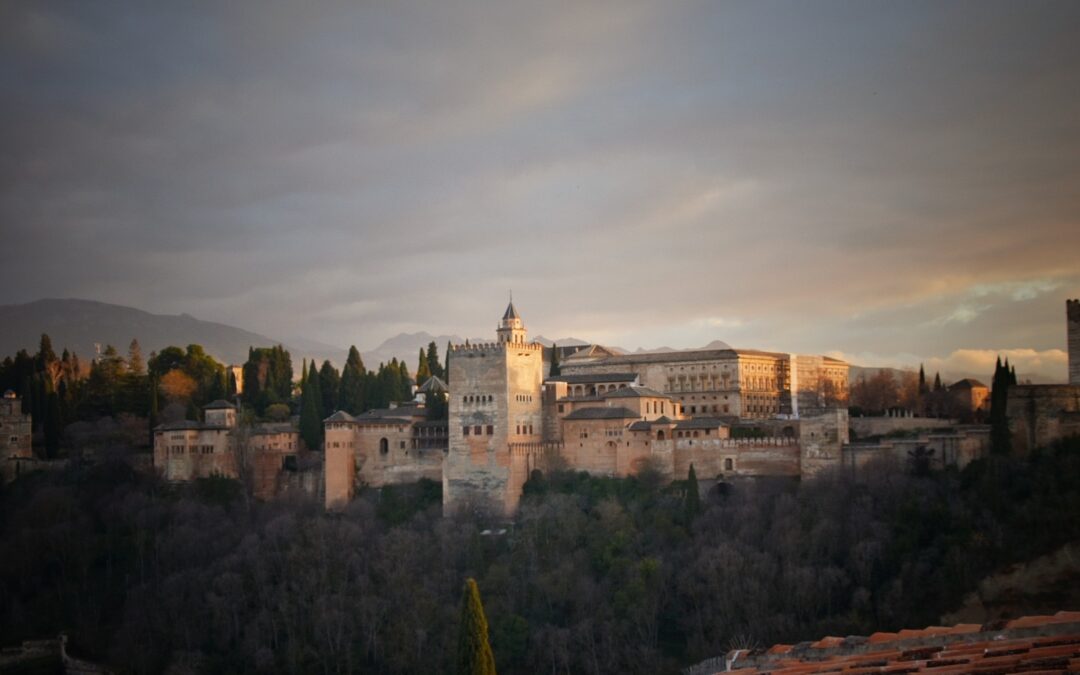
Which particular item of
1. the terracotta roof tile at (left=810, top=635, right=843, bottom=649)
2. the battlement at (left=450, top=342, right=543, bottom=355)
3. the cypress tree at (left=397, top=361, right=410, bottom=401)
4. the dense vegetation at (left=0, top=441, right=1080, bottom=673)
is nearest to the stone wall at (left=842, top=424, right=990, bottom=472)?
the dense vegetation at (left=0, top=441, right=1080, bottom=673)

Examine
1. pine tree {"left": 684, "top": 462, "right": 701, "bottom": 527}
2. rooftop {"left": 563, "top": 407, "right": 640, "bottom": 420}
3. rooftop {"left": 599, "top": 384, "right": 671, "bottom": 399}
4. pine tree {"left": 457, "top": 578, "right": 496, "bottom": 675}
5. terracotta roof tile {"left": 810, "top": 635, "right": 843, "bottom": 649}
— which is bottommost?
pine tree {"left": 457, "top": 578, "right": 496, "bottom": 675}

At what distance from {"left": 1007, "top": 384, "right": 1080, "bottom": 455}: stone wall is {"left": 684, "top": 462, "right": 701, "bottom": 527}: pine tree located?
9722 mm

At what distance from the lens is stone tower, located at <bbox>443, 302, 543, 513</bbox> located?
43062 millimetres

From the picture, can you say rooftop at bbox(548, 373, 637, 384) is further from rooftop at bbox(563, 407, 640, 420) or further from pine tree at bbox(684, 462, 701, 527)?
pine tree at bbox(684, 462, 701, 527)

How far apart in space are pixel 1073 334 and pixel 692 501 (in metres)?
13.0

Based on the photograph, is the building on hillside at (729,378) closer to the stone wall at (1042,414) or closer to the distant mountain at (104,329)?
the stone wall at (1042,414)

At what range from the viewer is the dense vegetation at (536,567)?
113 feet

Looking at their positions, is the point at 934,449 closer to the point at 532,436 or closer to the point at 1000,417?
the point at 1000,417

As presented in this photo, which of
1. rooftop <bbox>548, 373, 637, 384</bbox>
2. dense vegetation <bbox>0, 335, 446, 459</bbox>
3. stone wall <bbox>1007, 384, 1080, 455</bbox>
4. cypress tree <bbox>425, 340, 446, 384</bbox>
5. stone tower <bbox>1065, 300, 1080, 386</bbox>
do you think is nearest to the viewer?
stone wall <bbox>1007, 384, 1080, 455</bbox>

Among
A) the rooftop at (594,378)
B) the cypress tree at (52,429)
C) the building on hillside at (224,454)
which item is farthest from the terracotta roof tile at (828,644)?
the cypress tree at (52,429)

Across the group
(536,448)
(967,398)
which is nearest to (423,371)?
(536,448)

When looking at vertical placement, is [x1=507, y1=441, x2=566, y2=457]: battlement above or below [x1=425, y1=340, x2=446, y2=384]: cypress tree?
below

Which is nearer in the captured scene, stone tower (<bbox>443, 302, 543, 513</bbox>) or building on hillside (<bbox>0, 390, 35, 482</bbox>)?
stone tower (<bbox>443, 302, 543, 513</bbox>)

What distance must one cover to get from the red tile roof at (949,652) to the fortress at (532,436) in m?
19.8
